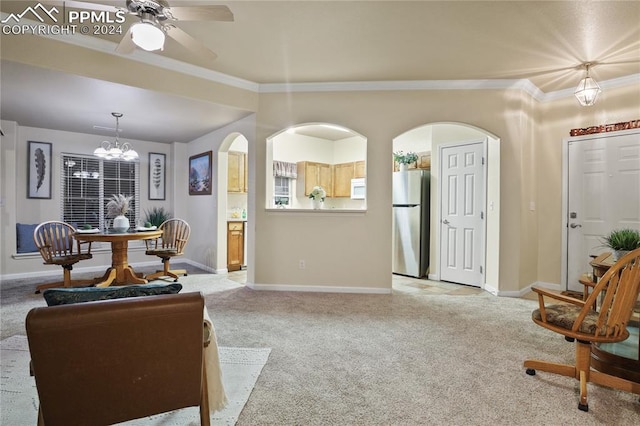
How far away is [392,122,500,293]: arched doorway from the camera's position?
173 inches

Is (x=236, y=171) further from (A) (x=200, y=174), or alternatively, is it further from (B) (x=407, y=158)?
(B) (x=407, y=158)

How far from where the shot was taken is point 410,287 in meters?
4.74

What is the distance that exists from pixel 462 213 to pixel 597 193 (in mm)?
1574

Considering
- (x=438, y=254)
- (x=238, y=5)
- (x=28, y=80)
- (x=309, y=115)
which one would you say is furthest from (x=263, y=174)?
(x=438, y=254)

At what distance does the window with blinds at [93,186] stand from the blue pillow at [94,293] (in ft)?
15.8

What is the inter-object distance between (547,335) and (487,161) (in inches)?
94.9

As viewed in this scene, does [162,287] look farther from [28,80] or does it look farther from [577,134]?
[577,134]

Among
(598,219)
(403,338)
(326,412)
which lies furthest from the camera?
(598,219)

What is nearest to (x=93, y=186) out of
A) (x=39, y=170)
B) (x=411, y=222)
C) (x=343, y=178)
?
(x=39, y=170)

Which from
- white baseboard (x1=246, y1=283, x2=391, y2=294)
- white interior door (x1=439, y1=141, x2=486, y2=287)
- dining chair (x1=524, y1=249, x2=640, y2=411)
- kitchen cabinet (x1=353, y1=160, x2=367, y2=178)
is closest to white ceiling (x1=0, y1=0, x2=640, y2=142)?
white interior door (x1=439, y1=141, x2=486, y2=287)

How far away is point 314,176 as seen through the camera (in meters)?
7.09

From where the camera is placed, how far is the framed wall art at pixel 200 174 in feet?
19.4

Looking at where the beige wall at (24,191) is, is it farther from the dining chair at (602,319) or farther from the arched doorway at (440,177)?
the dining chair at (602,319)

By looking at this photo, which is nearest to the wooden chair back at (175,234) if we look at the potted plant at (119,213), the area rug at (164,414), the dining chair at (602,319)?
the potted plant at (119,213)
